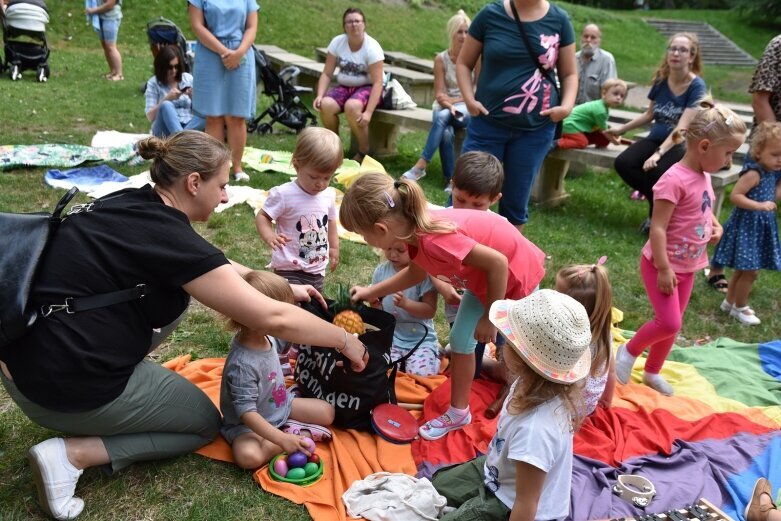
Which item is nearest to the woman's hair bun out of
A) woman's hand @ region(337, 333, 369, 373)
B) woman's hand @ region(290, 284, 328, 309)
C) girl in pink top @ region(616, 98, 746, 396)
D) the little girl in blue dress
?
woman's hand @ region(290, 284, 328, 309)

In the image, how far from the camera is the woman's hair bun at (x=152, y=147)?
7.89ft

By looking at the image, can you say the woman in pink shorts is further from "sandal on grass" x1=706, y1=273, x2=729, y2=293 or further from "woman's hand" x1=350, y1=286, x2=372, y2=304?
"woman's hand" x1=350, y1=286, x2=372, y2=304

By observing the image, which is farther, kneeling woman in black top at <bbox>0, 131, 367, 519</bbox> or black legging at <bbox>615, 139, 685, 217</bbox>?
black legging at <bbox>615, 139, 685, 217</bbox>

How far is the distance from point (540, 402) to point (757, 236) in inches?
139

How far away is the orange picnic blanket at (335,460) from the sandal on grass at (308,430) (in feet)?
0.13

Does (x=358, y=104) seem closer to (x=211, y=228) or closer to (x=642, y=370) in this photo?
(x=211, y=228)

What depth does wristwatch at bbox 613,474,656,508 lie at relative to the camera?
2695mm

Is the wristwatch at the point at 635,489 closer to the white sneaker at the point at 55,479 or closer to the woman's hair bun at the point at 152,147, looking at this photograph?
the white sneaker at the point at 55,479

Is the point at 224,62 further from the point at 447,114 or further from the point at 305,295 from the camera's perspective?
the point at 305,295

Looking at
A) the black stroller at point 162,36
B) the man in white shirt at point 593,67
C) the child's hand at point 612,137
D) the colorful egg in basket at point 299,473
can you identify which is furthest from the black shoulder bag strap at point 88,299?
the man in white shirt at point 593,67

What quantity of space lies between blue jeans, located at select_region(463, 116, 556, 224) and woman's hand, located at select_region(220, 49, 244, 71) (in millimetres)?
2299

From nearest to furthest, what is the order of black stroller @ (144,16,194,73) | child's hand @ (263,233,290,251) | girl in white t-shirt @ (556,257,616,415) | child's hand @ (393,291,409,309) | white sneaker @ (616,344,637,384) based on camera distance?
girl in white t-shirt @ (556,257,616,415) → child's hand @ (393,291,409,309) → child's hand @ (263,233,290,251) → white sneaker @ (616,344,637,384) → black stroller @ (144,16,194,73)

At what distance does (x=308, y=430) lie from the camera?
9.64 feet

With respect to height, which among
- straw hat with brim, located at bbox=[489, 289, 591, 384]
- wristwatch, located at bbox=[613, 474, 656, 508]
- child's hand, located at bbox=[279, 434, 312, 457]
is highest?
straw hat with brim, located at bbox=[489, 289, 591, 384]
